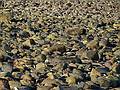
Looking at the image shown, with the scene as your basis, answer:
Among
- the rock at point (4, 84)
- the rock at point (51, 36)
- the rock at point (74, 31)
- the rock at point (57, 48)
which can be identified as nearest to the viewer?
the rock at point (4, 84)

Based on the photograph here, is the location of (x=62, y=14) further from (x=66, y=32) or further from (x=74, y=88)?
(x=74, y=88)

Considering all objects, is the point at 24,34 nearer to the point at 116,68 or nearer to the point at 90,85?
the point at 116,68

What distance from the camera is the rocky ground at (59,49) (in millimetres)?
4410

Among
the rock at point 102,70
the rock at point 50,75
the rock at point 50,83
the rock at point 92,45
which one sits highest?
the rock at point 92,45

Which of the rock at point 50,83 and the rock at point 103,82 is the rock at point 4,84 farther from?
the rock at point 103,82

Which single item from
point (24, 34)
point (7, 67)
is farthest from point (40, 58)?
point (24, 34)

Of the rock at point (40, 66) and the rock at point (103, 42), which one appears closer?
the rock at point (40, 66)

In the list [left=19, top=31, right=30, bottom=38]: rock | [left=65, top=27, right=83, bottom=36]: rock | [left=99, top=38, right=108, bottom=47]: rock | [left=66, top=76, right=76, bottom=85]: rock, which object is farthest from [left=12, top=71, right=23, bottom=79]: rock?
[left=65, top=27, right=83, bottom=36]: rock

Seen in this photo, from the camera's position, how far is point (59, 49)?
19.4ft

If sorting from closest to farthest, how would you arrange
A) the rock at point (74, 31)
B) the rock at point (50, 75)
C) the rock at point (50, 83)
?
the rock at point (50, 83), the rock at point (50, 75), the rock at point (74, 31)

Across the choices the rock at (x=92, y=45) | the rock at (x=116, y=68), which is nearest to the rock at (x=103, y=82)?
the rock at (x=116, y=68)

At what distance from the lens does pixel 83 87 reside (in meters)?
4.20

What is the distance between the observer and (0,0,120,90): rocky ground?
4.41 m

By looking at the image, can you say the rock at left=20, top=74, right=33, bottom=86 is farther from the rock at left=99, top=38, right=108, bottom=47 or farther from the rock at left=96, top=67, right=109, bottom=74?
the rock at left=99, top=38, right=108, bottom=47
